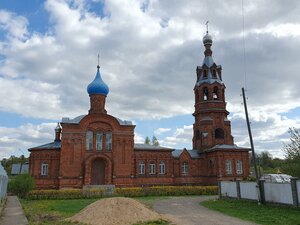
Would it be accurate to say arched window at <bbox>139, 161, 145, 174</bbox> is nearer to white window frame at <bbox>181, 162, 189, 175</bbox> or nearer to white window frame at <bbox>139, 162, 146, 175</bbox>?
white window frame at <bbox>139, 162, 146, 175</bbox>

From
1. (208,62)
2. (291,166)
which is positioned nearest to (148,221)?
(291,166)

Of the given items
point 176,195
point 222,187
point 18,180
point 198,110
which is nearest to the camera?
point 222,187

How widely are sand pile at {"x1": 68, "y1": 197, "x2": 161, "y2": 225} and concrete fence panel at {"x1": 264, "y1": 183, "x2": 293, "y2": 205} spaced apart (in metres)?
7.63

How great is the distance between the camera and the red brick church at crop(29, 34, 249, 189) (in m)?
31.5

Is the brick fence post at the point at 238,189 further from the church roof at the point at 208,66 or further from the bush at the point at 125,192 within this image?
the church roof at the point at 208,66

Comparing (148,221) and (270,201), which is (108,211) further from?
(270,201)

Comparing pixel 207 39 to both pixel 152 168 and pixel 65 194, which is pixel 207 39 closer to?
pixel 152 168

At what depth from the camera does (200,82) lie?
38.7 meters

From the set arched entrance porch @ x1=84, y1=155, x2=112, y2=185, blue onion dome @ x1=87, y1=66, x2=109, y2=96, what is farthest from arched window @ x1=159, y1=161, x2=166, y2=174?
blue onion dome @ x1=87, y1=66, x2=109, y2=96

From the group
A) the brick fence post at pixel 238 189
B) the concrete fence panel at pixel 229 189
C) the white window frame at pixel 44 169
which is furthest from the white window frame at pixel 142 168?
the brick fence post at pixel 238 189

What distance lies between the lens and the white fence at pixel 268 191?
1659 cm

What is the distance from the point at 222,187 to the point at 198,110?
14.9 metres

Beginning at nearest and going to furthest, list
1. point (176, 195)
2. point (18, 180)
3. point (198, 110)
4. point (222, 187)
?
point (222, 187) → point (18, 180) → point (176, 195) → point (198, 110)

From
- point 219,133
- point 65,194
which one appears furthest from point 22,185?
point 219,133
